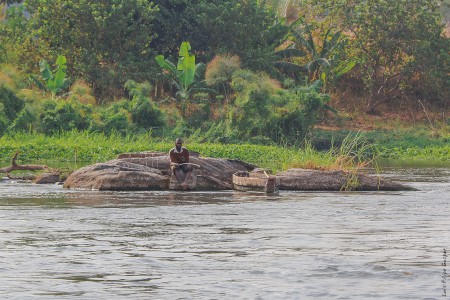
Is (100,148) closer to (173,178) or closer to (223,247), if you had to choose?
(173,178)

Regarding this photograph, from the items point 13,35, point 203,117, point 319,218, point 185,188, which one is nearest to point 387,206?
point 319,218

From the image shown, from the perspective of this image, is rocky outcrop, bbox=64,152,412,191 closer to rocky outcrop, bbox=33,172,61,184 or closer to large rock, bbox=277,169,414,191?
large rock, bbox=277,169,414,191

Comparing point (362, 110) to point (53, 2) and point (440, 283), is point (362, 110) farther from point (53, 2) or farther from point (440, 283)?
point (440, 283)

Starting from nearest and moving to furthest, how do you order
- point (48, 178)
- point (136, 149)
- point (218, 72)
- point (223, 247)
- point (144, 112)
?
point (223, 247), point (48, 178), point (136, 149), point (144, 112), point (218, 72)

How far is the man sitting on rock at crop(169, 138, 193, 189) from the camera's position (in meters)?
25.6

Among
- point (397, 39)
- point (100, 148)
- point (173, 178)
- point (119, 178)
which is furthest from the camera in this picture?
point (397, 39)

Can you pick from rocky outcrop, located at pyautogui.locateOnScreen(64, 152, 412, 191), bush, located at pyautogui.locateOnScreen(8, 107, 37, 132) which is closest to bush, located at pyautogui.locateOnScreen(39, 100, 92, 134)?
bush, located at pyautogui.locateOnScreen(8, 107, 37, 132)

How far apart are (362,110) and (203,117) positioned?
12643 millimetres

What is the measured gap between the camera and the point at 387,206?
2200 centimetres

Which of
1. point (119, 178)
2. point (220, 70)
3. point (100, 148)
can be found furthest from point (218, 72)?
point (119, 178)

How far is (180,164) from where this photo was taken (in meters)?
25.7

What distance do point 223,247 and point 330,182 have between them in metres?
11.3

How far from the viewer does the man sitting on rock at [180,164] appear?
25.6 meters

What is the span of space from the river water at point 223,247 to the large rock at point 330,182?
1.78m
